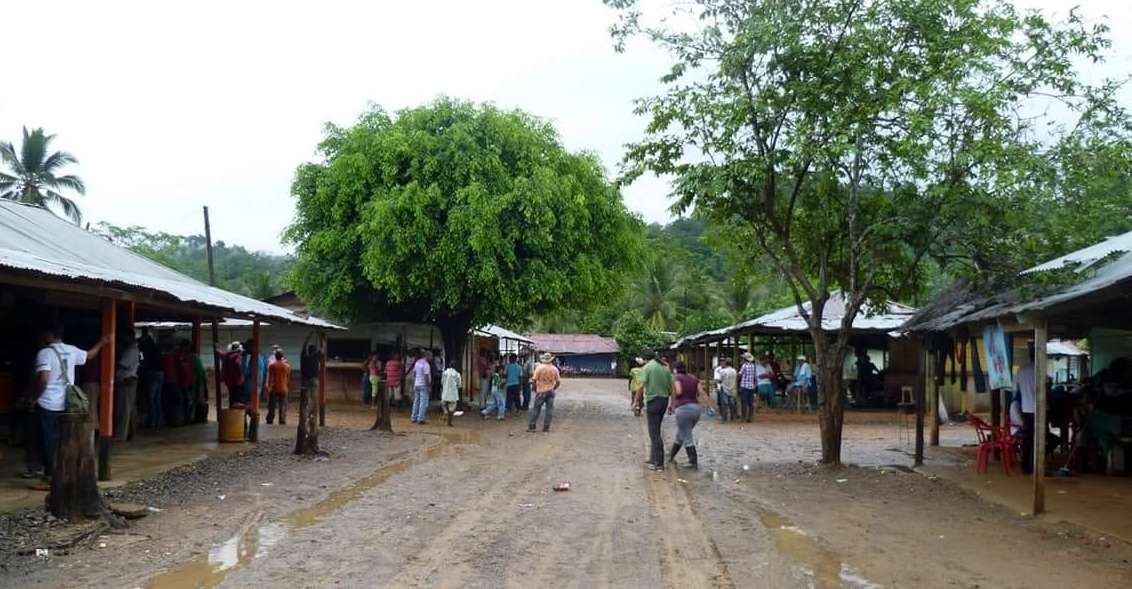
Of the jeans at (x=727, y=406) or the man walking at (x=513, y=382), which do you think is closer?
the jeans at (x=727, y=406)

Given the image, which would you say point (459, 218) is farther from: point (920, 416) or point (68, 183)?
point (68, 183)

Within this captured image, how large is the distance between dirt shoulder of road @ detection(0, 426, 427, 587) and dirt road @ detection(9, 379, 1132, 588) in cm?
4

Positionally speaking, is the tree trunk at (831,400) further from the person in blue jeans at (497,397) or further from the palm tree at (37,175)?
the palm tree at (37,175)

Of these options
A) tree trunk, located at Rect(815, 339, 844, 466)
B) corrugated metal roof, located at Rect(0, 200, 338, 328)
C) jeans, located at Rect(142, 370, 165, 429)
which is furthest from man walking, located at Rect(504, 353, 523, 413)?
tree trunk, located at Rect(815, 339, 844, 466)

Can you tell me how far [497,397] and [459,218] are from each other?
4.82 metres

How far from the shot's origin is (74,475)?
329 inches

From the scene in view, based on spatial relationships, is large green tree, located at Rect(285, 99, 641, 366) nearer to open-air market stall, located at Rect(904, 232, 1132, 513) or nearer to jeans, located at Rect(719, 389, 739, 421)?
jeans, located at Rect(719, 389, 739, 421)

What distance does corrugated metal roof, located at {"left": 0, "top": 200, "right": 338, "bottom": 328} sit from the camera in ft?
31.5

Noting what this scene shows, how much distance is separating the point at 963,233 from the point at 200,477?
10.6m

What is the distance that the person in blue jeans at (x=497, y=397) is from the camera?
2453cm

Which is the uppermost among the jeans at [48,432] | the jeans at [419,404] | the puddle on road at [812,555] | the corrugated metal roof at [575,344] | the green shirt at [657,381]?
the corrugated metal roof at [575,344]

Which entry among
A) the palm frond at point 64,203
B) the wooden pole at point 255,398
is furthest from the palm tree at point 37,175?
the wooden pole at point 255,398

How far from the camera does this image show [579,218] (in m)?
24.6

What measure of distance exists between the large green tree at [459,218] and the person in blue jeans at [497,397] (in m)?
1.62
